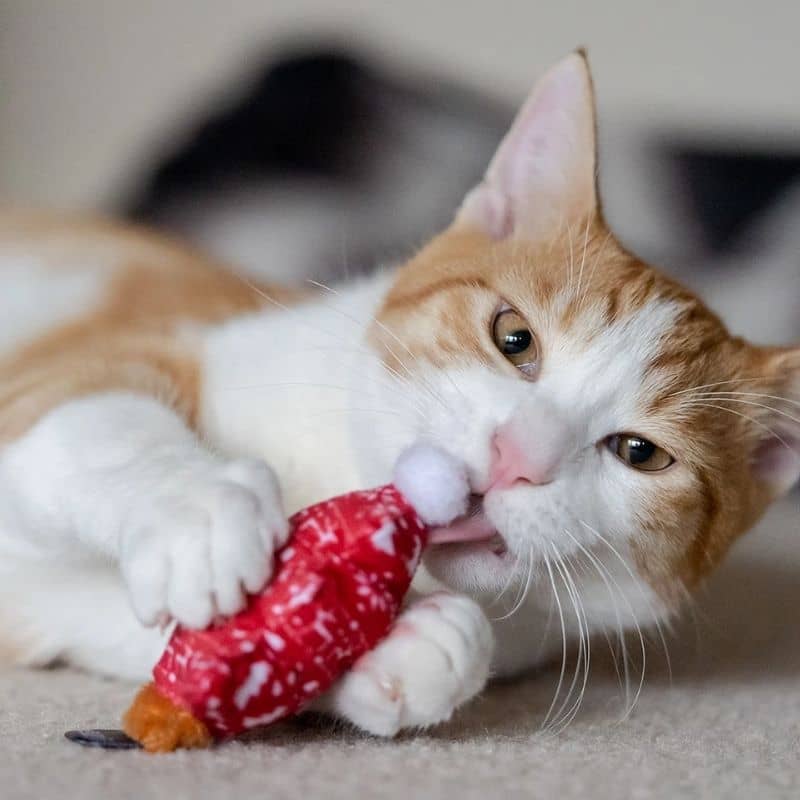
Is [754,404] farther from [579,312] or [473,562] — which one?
[473,562]

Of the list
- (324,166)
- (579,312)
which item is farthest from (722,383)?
(324,166)

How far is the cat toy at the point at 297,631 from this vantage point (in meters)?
0.79

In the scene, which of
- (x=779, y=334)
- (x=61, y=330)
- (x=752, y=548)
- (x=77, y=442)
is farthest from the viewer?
(x=779, y=334)

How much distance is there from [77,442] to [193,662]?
1.12ft

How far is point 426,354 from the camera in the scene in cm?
110

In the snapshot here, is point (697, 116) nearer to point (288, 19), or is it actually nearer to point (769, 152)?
point (769, 152)

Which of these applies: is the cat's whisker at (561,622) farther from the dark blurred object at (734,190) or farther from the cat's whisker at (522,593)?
the dark blurred object at (734,190)

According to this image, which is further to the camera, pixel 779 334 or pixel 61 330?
pixel 779 334

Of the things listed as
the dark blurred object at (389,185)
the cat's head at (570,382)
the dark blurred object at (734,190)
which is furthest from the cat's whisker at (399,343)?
the dark blurred object at (734,190)

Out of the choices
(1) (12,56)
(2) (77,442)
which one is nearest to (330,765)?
(2) (77,442)

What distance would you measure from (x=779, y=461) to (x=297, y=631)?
0.72 metres

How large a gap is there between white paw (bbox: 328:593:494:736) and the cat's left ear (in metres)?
0.49

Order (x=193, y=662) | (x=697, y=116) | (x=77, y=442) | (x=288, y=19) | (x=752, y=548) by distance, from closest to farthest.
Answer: (x=193, y=662) < (x=77, y=442) < (x=752, y=548) < (x=697, y=116) < (x=288, y=19)

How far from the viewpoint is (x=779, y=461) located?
1.28 metres
